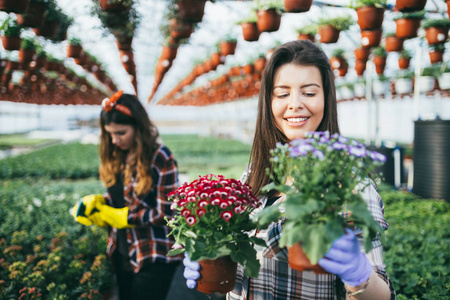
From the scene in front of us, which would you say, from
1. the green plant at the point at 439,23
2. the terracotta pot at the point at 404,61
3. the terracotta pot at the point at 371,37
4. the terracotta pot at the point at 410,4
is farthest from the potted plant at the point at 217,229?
the terracotta pot at the point at 404,61

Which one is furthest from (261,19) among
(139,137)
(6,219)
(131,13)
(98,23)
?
(6,219)

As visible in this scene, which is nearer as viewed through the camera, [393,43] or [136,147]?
[136,147]

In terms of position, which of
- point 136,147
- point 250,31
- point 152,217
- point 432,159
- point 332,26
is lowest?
point 432,159

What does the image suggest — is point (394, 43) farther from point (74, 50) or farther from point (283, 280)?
point (74, 50)

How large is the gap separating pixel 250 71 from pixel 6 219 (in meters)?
5.38

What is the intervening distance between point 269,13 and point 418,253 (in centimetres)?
251

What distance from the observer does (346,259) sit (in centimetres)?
79

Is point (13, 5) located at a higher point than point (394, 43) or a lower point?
lower

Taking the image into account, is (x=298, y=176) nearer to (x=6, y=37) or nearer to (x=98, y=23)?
(x=98, y=23)

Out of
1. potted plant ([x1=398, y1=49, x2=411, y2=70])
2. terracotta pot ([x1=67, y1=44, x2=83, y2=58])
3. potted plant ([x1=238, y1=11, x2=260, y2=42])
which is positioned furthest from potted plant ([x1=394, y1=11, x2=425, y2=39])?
terracotta pot ([x1=67, y1=44, x2=83, y2=58])

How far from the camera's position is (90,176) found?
28.4ft

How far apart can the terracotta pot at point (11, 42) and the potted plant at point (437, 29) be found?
4.95 meters

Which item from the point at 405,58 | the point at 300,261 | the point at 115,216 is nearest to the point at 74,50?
the point at 115,216

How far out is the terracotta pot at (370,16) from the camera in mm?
3359
